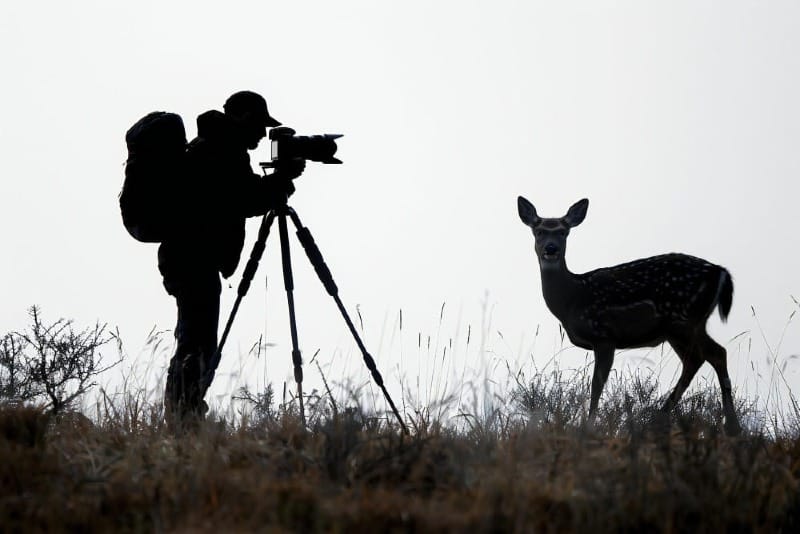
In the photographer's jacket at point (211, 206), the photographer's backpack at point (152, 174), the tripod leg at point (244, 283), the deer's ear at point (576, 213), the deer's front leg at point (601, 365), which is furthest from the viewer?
the deer's ear at point (576, 213)

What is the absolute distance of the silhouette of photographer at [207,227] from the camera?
6.11m

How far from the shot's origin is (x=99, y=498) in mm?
3764

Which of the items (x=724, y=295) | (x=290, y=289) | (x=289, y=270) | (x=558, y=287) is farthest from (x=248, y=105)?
(x=724, y=295)

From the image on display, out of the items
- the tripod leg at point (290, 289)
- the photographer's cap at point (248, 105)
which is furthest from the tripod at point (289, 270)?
the photographer's cap at point (248, 105)

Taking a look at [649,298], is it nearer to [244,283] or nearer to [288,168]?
[288,168]

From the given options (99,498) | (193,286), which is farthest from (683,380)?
(99,498)

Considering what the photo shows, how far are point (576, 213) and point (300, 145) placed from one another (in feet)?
14.7

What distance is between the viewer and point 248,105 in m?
6.40

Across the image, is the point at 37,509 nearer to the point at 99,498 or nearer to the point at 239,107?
the point at 99,498

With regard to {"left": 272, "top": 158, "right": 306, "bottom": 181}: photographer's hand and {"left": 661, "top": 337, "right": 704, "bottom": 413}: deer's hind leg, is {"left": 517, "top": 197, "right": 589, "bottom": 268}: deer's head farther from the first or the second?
{"left": 272, "top": 158, "right": 306, "bottom": 181}: photographer's hand

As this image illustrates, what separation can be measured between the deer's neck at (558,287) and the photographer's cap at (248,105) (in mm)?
3901

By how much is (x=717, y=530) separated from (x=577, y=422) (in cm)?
212

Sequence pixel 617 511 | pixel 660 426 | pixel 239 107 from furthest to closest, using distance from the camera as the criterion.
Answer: pixel 239 107
pixel 660 426
pixel 617 511

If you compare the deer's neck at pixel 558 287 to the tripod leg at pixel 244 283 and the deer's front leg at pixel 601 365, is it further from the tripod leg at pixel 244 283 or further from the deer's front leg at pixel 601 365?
the tripod leg at pixel 244 283
